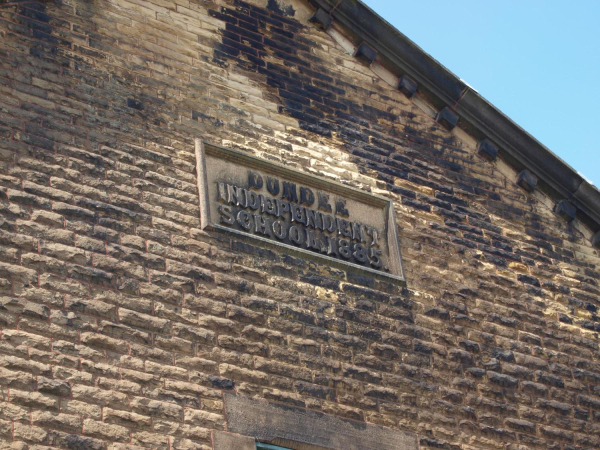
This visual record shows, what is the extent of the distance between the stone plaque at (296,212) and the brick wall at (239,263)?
0.51ft

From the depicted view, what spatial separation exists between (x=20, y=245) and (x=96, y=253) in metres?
0.64

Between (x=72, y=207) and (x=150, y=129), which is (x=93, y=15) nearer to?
(x=150, y=129)

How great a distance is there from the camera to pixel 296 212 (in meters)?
10.3

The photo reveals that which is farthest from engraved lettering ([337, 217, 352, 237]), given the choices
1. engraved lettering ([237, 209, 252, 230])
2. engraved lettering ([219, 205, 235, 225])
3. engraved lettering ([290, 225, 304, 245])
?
engraved lettering ([219, 205, 235, 225])

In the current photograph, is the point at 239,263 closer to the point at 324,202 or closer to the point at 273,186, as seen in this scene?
the point at 273,186

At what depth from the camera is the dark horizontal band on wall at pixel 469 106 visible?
12148 millimetres

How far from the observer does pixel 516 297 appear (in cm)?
1130

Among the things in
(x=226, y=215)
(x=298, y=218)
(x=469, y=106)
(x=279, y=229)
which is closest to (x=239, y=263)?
(x=226, y=215)

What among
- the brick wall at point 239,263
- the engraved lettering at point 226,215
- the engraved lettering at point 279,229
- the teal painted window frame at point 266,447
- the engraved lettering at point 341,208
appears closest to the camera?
the brick wall at point 239,263

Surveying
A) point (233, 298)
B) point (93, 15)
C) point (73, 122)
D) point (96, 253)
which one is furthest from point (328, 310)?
point (93, 15)

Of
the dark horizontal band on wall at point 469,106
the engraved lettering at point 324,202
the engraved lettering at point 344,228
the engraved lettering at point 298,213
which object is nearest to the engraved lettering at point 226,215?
the engraved lettering at point 298,213

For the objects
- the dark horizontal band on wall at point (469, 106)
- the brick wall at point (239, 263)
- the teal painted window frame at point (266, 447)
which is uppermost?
the dark horizontal band on wall at point (469, 106)

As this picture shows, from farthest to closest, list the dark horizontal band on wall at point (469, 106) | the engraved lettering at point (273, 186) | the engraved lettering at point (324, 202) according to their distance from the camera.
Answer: the dark horizontal band on wall at point (469, 106) < the engraved lettering at point (324, 202) < the engraved lettering at point (273, 186)

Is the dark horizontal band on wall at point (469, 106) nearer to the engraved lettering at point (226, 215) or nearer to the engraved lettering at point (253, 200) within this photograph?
the engraved lettering at point (253, 200)
